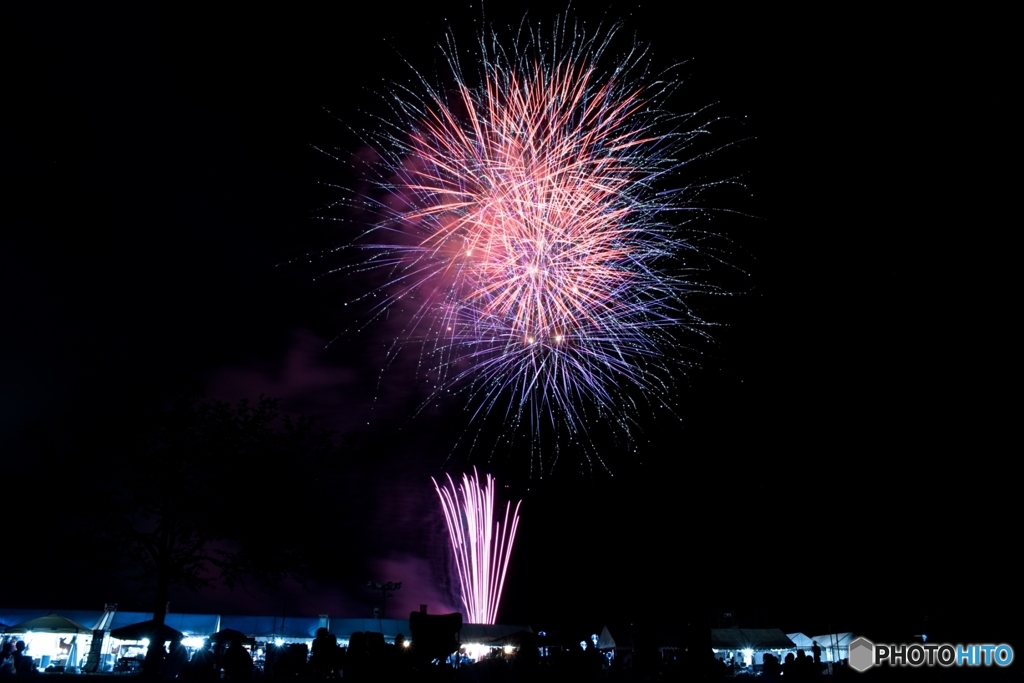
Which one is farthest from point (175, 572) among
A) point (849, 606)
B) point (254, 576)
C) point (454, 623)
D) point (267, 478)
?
point (849, 606)

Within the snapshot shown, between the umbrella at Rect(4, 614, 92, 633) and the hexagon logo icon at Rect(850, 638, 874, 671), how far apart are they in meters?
24.3

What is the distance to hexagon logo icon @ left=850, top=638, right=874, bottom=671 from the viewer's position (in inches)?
546

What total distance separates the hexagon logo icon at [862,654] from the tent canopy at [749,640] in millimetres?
16089

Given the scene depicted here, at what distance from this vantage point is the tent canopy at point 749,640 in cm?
3050

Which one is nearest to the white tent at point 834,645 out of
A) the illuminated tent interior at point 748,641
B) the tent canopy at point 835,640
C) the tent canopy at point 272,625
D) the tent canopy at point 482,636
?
the tent canopy at point 835,640

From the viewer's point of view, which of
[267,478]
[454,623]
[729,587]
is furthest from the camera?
[729,587]

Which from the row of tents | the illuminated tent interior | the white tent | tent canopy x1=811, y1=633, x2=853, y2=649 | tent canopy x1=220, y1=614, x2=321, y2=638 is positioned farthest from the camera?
tent canopy x1=811, y1=633, x2=853, y2=649

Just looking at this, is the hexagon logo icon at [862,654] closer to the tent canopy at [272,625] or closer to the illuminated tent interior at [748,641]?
the illuminated tent interior at [748,641]

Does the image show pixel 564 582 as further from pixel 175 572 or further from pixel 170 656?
pixel 170 656

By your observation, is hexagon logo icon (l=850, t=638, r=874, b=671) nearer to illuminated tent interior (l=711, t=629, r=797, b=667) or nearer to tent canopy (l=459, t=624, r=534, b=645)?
illuminated tent interior (l=711, t=629, r=797, b=667)

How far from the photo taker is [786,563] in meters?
32.6

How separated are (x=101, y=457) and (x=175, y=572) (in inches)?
156

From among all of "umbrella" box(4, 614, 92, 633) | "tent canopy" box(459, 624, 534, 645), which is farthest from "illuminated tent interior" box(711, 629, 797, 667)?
"umbrella" box(4, 614, 92, 633)

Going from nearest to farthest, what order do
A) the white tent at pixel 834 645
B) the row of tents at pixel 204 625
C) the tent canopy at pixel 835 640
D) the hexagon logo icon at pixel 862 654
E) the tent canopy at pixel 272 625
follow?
the hexagon logo icon at pixel 862 654 < the row of tents at pixel 204 625 < the tent canopy at pixel 272 625 < the white tent at pixel 834 645 < the tent canopy at pixel 835 640
